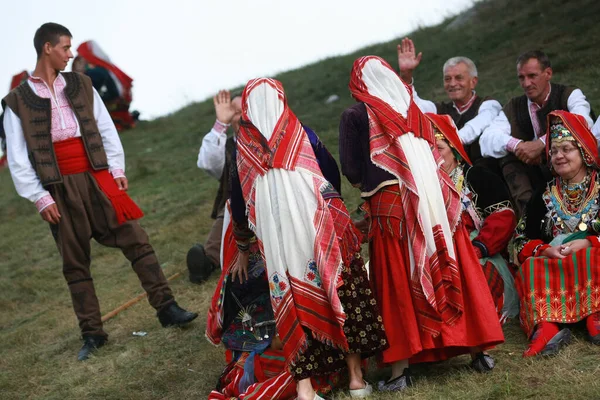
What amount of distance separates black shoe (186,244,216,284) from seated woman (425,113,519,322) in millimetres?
2900

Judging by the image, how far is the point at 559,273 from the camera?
14.3 ft

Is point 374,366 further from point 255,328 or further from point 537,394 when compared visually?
point 537,394

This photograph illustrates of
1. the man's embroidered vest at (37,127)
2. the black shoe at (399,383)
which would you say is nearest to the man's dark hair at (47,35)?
the man's embroidered vest at (37,127)

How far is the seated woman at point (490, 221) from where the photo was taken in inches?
184

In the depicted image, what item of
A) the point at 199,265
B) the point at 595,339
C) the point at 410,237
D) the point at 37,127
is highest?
the point at 37,127

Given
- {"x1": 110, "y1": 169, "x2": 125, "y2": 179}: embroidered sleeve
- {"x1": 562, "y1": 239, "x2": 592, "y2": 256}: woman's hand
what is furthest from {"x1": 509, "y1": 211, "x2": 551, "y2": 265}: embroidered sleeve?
{"x1": 110, "y1": 169, "x2": 125, "y2": 179}: embroidered sleeve

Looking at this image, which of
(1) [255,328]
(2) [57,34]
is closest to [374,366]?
(1) [255,328]

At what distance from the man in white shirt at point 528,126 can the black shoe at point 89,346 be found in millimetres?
3340

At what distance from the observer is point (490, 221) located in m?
4.71

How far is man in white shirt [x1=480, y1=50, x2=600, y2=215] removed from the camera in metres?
5.57

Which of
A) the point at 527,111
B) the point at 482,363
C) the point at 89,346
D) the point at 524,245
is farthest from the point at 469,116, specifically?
the point at 89,346

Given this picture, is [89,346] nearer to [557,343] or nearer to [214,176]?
[214,176]

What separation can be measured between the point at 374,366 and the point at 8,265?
6617 mm

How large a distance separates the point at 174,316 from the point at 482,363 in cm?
264
